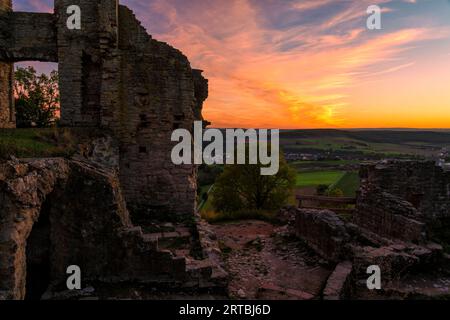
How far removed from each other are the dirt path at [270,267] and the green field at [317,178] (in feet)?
104

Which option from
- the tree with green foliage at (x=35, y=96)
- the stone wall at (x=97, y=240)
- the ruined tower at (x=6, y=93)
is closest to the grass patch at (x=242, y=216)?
the stone wall at (x=97, y=240)

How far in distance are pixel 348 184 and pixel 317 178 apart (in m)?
6.38

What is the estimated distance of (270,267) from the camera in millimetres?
9625

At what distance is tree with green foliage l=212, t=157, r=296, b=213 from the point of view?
26234 mm

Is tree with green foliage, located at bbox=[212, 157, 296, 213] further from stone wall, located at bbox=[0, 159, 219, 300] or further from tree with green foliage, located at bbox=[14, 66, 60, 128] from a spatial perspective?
stone wall, located at bbox=[0, 159, 219, 300]

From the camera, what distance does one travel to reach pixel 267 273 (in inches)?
360

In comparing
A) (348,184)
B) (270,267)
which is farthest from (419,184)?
(348,184)

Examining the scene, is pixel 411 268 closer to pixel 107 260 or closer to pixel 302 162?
pixel 107 260

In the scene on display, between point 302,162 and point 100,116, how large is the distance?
56679 mm

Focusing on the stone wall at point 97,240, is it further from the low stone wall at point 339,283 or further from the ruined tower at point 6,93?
the ruined tower at point 6,93

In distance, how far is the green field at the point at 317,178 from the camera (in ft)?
146

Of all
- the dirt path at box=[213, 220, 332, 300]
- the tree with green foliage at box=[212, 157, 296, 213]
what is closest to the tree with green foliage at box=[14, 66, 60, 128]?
the tree with green foliage at box=[212, 157, 296, 213]

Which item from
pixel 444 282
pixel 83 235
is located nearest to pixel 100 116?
pixel 83 235

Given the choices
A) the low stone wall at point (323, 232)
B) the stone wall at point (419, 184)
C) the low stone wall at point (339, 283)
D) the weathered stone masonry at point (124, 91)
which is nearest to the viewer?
the low stone wall at point (339, 283)
